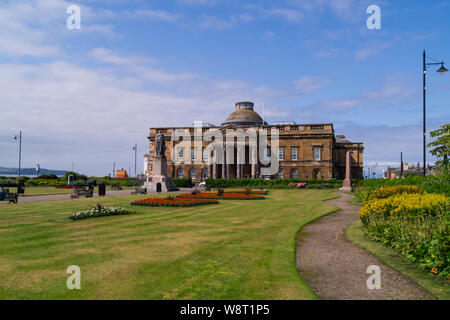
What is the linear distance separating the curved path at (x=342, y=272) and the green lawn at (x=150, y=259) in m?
0.35

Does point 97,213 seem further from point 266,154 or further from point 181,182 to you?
point 266,154

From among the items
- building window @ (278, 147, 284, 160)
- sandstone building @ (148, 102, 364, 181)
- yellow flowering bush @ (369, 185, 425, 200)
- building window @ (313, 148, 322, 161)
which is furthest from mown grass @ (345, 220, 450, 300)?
building window @ (278, 147, 284, 160)

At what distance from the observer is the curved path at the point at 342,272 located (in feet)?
20.1

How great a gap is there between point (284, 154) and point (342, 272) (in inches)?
2346

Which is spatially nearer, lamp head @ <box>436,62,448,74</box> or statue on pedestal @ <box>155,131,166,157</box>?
lamp head @ <box>436,62,448,74</box>

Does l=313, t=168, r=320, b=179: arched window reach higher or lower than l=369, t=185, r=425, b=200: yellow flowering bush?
higher

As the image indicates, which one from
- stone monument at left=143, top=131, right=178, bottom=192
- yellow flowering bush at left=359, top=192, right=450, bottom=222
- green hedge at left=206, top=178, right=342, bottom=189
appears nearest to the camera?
yellow flowering bush at left=359, top=192, right=450, bottom=222

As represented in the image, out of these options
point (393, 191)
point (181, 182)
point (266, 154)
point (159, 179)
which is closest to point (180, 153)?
point (181, 182)

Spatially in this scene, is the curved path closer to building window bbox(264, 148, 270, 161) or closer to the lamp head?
the lamp head

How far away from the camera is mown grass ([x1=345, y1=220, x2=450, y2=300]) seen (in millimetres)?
6371

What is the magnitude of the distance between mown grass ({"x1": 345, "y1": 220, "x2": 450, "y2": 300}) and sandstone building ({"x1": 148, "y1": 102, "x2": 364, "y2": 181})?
51.0 meters

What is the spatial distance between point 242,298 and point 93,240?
21.1 ft

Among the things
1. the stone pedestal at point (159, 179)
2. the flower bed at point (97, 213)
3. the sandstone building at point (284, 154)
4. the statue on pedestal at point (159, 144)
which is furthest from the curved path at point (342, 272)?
the sandstone building at point (284, 154)
